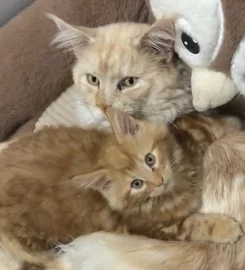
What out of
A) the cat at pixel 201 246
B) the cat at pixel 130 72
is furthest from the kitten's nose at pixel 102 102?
the cat at pixel 201 246

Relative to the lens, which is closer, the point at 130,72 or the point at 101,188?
the point at 101,188

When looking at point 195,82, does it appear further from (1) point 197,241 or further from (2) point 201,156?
(1) point 197,241

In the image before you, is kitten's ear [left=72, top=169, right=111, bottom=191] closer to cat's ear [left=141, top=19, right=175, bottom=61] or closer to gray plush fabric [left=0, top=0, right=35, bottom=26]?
cat's ear [left=141, top=19, right=175, bottom=61]

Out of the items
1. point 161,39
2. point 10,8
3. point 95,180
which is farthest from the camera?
point 10,8

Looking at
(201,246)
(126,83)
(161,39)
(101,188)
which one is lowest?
(201,246)

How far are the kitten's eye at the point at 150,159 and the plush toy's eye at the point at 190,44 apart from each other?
9.6 inches

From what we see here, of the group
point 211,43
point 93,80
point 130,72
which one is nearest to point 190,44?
point 211,43

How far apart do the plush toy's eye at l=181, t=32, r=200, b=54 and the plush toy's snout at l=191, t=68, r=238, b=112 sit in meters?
0.04

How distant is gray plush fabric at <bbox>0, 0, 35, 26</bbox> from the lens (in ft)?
6.15

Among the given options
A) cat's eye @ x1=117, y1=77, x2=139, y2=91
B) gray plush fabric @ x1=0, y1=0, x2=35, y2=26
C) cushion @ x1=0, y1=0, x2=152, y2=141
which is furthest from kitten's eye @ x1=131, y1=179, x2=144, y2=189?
gray plush fabric @ x1=0, y1=0, x2=35, y2=26

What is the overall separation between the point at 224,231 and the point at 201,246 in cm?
6

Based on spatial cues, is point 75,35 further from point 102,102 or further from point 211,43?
point 211,43

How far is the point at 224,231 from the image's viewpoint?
4.48 feet

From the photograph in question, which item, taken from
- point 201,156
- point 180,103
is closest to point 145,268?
point 201,156
